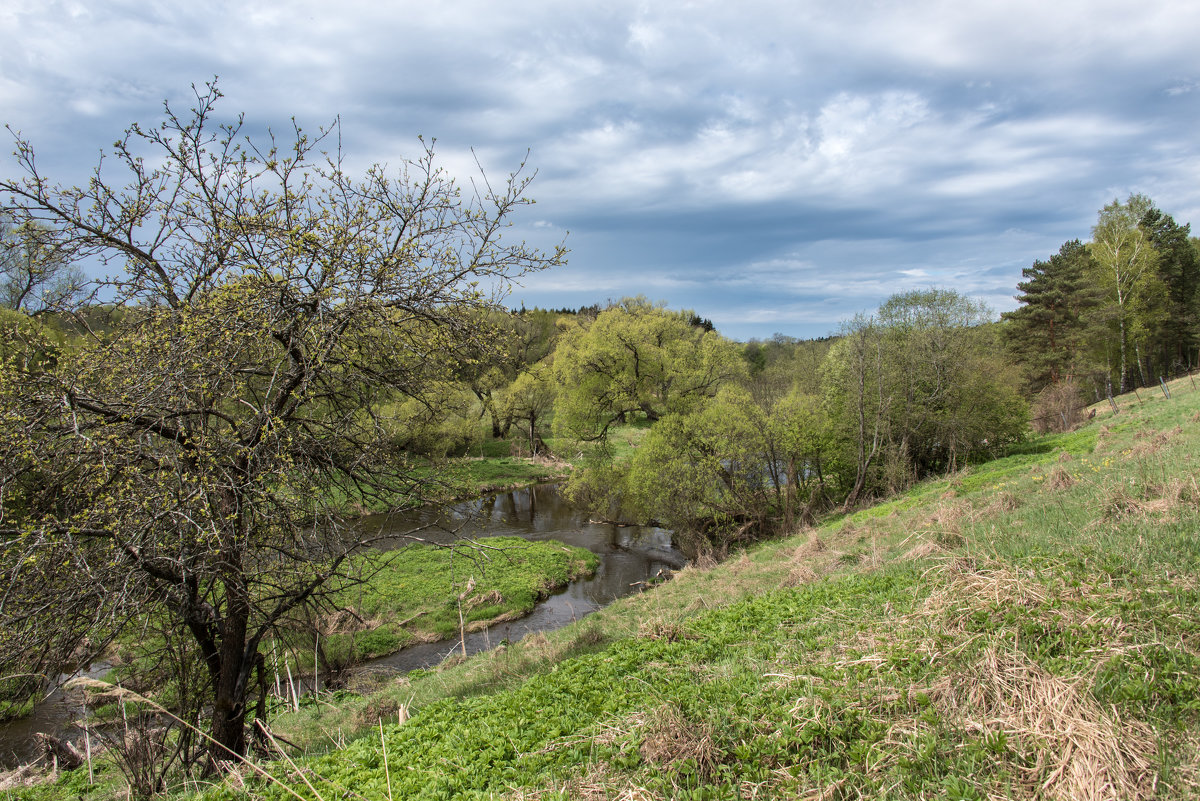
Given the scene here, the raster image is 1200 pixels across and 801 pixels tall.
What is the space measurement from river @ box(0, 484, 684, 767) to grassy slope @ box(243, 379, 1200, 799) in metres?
2.21

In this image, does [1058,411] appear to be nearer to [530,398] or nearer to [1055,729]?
[530,398]

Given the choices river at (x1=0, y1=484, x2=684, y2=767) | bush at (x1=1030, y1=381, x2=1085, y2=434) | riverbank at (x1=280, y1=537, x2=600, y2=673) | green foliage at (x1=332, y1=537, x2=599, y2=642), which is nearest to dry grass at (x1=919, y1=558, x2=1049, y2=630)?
river at (x1=0, y1=484, x2=684, y2=767)

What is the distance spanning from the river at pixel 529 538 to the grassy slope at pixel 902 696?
86.9 inches

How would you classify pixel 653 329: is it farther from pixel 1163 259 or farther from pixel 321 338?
pixel 1163 259

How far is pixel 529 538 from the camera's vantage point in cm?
2566

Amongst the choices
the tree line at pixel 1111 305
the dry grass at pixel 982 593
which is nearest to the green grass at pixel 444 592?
the dry grass at pixel 982 593

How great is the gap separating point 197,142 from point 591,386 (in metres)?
20.2

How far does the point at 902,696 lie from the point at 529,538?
2291 cm

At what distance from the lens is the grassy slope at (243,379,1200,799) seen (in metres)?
3.07

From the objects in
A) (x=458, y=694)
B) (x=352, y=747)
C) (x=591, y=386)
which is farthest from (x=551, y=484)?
(x=352, y=747)

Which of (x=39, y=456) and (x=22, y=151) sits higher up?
(x=22, y=151)

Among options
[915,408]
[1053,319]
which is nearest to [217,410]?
[915,408]

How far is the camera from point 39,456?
5.04 m

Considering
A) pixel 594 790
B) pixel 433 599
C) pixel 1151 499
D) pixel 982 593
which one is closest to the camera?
pixel 594 790
